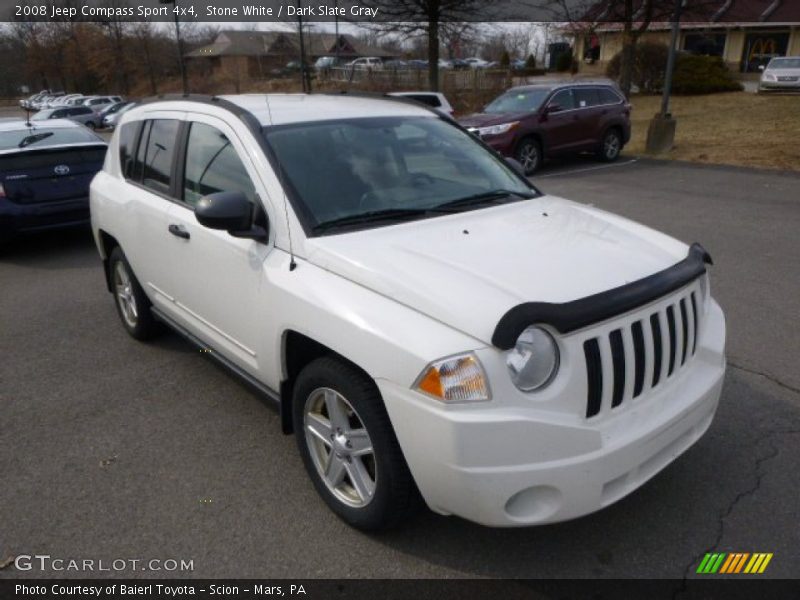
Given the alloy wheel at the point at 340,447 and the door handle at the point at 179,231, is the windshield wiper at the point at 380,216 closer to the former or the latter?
the alloy wheel at the point at 340,447

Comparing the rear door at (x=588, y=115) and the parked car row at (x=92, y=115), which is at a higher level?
the rear door at (x=588, y=115)

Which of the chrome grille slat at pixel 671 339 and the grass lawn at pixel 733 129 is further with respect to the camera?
the grass lawn at pixel 733 129

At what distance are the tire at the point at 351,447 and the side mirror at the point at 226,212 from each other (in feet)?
2.40

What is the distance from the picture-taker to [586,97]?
13.8m

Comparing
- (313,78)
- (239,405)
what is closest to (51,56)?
(313,78)

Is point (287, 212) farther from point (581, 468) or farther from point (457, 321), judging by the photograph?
point (581, 468)

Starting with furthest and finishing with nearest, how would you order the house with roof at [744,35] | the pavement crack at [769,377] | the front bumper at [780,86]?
1. the house with roof at [744,35]
2. the front bumper at [780,86]
3. the pavement crack at [769,377]

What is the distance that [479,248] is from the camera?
2.82m

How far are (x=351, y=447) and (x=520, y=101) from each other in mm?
11986

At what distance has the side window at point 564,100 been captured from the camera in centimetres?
1321

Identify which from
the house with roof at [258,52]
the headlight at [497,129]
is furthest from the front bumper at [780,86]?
the house with roof at [258,52]

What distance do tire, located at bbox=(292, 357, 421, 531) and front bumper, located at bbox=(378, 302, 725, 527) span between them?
137 mm

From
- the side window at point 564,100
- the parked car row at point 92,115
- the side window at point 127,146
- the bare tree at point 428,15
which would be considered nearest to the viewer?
the side window at point 127,146

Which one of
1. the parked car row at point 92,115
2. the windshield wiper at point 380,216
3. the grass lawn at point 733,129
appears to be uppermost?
the windshield wiper at point 380,216
